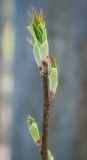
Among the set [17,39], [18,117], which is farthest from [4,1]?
[18,117]

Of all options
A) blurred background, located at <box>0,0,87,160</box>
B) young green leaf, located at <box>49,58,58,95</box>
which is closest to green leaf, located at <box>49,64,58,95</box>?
young green leaf, located at <box>49,58,58,95</box>

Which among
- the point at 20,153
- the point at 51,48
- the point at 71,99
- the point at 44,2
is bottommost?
the point at 20,153

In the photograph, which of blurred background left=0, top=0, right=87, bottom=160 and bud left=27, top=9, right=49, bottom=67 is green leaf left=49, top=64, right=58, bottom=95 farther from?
blurred background left=0, top=0, right=87, bottom=160

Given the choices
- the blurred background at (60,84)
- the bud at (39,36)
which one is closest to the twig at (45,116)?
the bud at (39,36)

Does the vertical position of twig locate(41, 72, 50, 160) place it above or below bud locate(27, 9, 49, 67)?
below

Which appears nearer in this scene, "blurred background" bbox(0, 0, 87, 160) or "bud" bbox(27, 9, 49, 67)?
"bud" bbox(27, 9, 49, 67)

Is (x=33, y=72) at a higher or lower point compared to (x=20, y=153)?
higher

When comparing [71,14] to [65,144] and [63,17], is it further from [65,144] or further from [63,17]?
[65,144]

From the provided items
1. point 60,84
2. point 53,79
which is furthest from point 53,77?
point 60,84

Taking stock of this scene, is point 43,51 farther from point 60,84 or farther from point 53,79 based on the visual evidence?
point 60,84
